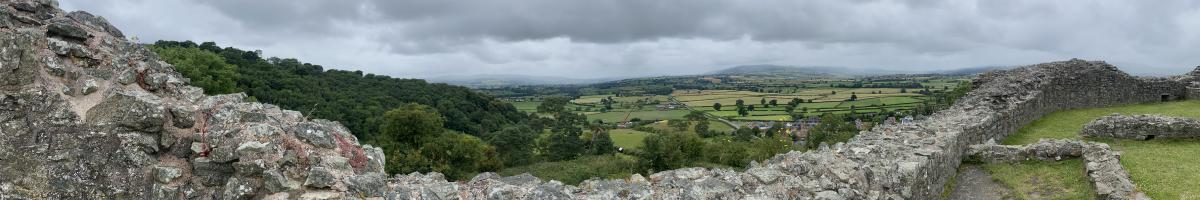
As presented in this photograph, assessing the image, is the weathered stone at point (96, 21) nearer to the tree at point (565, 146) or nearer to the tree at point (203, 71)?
the tree at point (203, 71)

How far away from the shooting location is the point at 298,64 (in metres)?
79.2

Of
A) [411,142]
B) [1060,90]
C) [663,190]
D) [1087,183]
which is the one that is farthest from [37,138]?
[411,142]

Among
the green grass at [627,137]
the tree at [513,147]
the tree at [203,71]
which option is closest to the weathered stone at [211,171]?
the tree at [203,71]

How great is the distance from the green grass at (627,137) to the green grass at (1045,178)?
47514 millimetres

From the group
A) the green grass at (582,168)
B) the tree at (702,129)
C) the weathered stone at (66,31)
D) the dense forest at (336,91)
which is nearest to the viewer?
the weathered stone at (66,31)

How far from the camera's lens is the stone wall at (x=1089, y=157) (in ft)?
32.2

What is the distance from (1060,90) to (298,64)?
260ft

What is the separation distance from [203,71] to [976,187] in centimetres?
4103

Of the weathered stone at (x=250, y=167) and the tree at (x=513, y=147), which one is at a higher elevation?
the weathered stone at (x=250, y=167)

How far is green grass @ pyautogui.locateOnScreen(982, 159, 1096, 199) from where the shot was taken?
10828mm

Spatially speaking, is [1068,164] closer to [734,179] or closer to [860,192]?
[860,192]

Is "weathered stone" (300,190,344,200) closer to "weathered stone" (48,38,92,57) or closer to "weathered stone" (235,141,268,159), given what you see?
"weathered stone" (235,141,268,159)

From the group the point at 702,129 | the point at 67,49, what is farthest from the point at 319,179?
the point at 702,129

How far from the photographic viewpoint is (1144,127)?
576 inches
